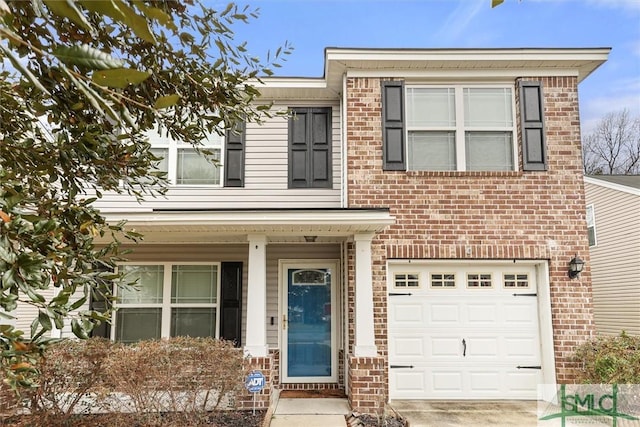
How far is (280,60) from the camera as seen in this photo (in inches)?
165

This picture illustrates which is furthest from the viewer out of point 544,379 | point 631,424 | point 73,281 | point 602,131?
point 602,131

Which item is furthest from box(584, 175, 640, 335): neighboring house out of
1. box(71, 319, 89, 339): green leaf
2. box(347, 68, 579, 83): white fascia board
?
box(71, 319, 89, 339): green leaf

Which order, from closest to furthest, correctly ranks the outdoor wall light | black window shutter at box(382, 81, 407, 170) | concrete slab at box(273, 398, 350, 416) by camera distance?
concrete slab at box(273, 398, 350, 416) < the outdoor wall light < black window shutter at box(382, 81, 407, 170)

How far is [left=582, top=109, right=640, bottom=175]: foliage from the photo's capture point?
73.8 ft

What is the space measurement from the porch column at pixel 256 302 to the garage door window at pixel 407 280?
7.20 ft

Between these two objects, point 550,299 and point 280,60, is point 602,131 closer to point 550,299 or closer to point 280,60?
point 550,299

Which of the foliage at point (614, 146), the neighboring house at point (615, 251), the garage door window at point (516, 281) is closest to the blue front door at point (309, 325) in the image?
the garage door window at point (516, 281)

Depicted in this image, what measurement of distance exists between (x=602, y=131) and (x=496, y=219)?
20349 millimetres

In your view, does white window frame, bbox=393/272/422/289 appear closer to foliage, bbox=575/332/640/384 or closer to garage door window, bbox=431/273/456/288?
garage door window, bbox=431/273/456/288

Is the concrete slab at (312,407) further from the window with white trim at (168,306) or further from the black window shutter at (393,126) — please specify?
the black window shutter at (393,126)

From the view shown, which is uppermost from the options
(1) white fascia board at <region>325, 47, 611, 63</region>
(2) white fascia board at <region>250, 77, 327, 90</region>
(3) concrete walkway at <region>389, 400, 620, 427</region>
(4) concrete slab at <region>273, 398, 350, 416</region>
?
(1) white fascia board at <region>325, 47, 611, 63</region>

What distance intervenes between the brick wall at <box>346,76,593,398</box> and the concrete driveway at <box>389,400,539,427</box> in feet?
4.21

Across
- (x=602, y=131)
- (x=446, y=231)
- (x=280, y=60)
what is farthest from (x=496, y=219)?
(x=602, y=131)

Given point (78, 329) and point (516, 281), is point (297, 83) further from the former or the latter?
point (78, 329)
